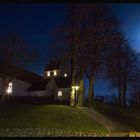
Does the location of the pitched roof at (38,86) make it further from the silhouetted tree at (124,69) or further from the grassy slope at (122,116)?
the grassy slope at (122,116)

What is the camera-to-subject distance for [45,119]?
24.9 metres

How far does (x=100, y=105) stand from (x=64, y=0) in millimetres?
30267

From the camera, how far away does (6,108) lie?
92.4ft

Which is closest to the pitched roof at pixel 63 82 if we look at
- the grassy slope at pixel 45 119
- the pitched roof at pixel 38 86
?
the pitched roof at pixel 38 86

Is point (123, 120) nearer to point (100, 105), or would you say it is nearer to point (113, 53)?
point (100, 105)

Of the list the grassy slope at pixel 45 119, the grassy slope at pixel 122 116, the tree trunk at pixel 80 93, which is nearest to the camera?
the grassy slope at pixel 45 119

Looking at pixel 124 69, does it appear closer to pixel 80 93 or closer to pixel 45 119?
pixel 80 93

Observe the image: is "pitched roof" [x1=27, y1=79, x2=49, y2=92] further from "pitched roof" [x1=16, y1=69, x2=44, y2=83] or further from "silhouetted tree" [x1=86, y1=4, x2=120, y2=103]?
"silhouetted tree" [x1=86, y1=4, x2=120, y2=103]

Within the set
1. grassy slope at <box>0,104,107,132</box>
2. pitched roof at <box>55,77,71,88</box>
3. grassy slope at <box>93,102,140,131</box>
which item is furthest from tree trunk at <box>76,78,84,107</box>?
pitched roof at <box>55,77,71,88</box>

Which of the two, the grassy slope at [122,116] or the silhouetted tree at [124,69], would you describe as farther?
the silhouetted tree at [124,69]

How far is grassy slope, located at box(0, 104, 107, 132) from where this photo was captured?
23.0 m

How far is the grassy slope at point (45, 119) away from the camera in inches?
907

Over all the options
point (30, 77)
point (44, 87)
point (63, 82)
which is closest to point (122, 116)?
point (44, 87)

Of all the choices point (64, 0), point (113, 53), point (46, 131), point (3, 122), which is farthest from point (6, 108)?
point (64, 0)
